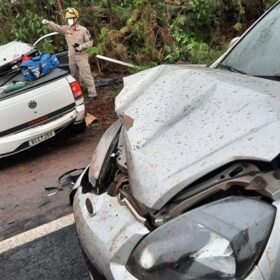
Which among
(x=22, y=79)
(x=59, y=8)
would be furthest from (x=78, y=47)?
(x=59, y=8)

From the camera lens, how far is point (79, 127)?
7340 millimetres

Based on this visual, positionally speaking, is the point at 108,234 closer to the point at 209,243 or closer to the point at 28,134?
the point at 209,243

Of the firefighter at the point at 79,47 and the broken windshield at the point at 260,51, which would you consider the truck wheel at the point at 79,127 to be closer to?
the firefighter at the point at 79,47

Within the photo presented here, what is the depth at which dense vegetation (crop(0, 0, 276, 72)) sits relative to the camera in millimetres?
9852

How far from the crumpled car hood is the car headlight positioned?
178 millimetres

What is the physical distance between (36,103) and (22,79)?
0.79m

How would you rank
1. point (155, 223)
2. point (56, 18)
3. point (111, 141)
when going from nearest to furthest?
point (155, 223), point (111, 141), point (56, 18)

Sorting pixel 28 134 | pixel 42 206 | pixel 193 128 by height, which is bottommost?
pixel 28 134

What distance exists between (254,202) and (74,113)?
5.21m

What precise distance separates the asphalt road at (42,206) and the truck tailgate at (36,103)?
0.56 metres

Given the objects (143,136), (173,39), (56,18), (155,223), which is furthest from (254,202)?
(56,18)

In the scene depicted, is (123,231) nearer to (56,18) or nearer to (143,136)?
(143,136)

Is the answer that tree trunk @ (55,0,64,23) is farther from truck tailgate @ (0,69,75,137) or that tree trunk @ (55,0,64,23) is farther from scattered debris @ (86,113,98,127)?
truck tailgate @ (0,69,75,137)

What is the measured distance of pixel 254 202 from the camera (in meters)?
1.96
